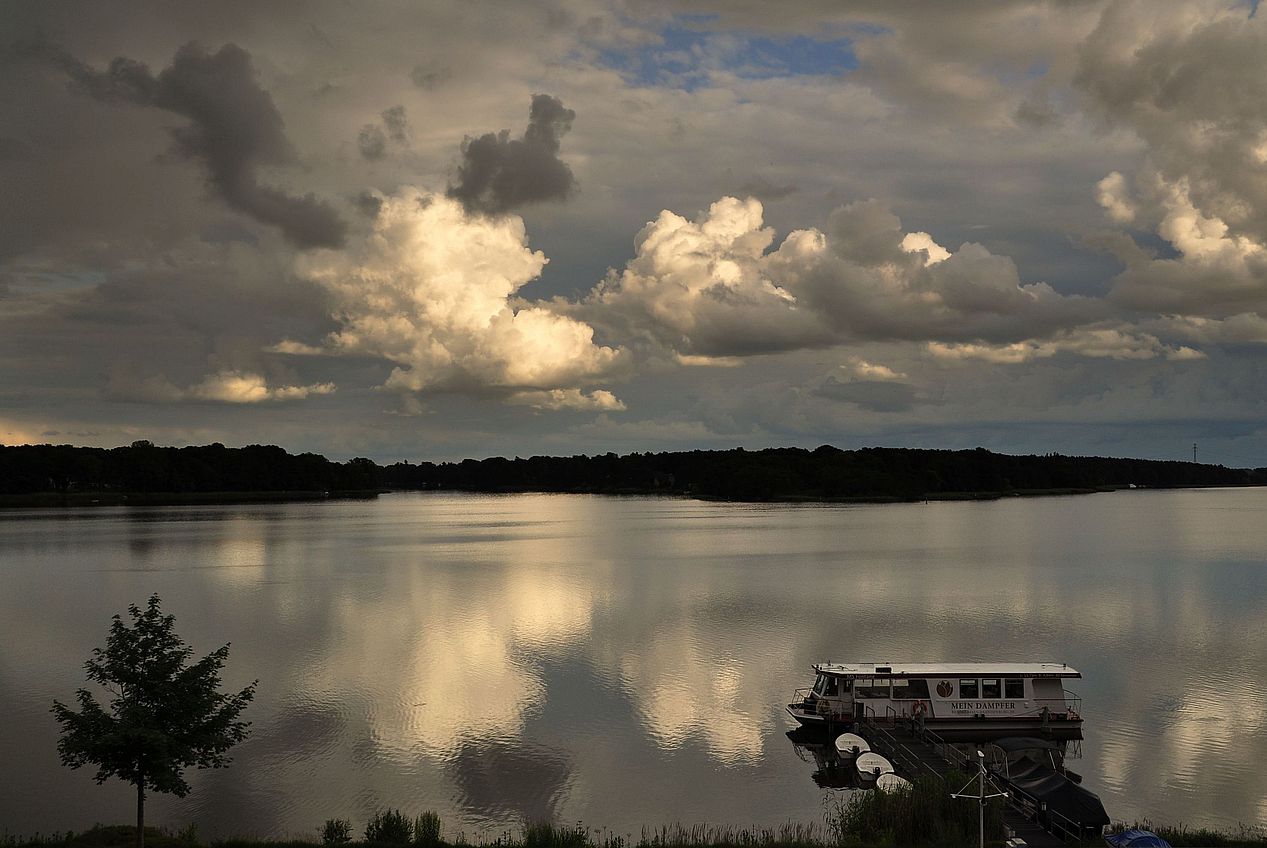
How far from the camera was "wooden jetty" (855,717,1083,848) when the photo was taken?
33.0 meters

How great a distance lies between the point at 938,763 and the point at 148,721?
3073 cm

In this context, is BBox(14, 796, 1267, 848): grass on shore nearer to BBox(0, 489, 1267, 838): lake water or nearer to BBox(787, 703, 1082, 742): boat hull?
BBox(0, 489, 1267, 838): lake water

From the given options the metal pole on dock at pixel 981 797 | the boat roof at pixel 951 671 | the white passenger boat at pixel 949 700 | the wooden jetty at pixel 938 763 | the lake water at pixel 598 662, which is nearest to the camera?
the metal pole on dock at pixel 981 797

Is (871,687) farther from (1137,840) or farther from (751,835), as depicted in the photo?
(1137,840)

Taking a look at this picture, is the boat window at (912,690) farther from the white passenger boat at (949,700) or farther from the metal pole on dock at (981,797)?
the metal pole on dock at (981,797)

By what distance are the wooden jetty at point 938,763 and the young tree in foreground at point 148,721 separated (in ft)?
81.9

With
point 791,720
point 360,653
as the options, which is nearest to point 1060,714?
point 791,720

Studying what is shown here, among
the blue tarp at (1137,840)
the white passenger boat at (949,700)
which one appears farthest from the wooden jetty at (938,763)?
the blue tarp at (1137,840)

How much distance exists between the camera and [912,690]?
49.1 metres

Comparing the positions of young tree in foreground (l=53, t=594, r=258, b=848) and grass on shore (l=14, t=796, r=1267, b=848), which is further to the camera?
grass on shore (l=14, t=796, r=1267, b=848)

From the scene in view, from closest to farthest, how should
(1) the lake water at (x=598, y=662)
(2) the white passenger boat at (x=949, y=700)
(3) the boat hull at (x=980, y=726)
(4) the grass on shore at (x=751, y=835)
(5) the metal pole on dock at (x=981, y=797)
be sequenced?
(5) the metal pole on dock at (x=981, y=797)
(4) the grass on shore at (x=751, y=835)
(1) the lake water at (x=598, y=662)
(3) the boat hull at (x=980, y=726)
(2) the white passenger boat at (x=949, y=700)

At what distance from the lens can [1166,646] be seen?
69688 millimetres

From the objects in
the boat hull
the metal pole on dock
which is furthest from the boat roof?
the metal pole on dock

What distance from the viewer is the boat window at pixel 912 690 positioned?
49.0 m
